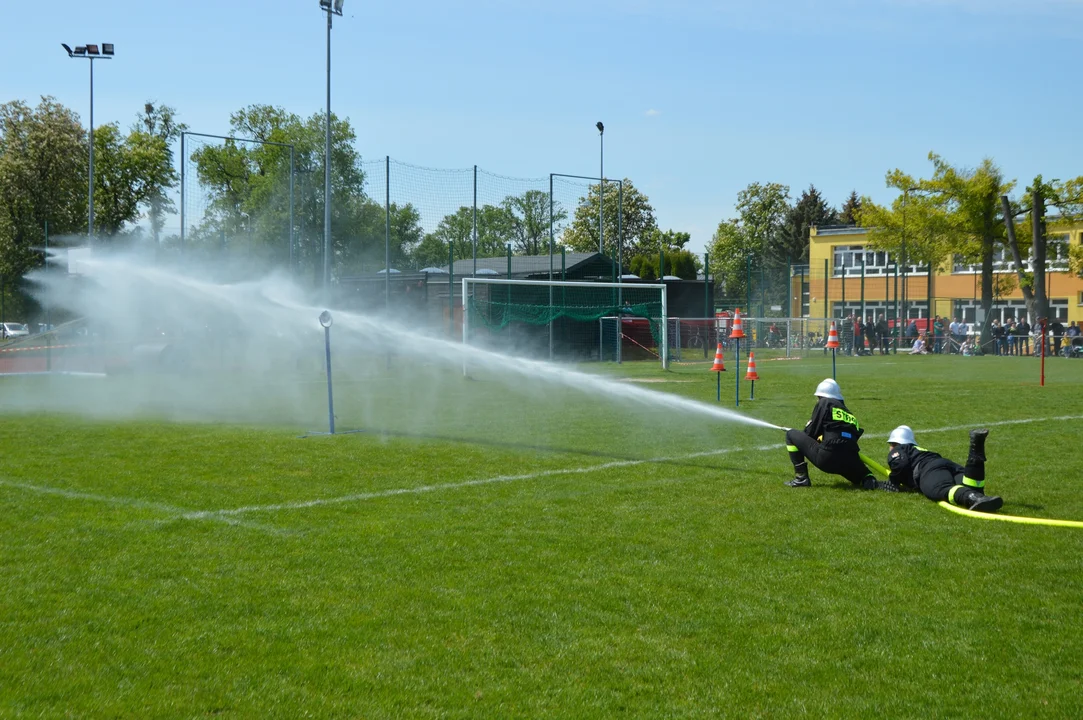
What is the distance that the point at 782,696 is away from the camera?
15.5 feet

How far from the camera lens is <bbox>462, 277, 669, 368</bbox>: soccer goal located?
121 feet

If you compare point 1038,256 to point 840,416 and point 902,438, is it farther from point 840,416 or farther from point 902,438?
point 840,416

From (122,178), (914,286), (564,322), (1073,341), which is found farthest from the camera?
(914,286)

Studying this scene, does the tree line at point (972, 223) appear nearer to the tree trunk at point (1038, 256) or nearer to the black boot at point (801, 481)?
the tree trunk at point (1038, 256)

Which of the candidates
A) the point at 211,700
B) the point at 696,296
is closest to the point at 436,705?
the point at 211,700

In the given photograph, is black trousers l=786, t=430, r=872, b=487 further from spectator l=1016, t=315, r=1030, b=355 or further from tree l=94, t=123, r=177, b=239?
tree l=94, t=123, r=177, b=239

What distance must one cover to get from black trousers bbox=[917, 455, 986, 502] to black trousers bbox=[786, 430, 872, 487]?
0.66m

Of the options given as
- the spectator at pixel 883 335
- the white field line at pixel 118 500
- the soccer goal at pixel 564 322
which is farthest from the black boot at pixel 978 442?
the spectator at pixel 883 335

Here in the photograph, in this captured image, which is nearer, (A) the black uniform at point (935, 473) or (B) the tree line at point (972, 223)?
(A) the black uniform at point (935, 473)

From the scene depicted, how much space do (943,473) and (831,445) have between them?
3.67 ft

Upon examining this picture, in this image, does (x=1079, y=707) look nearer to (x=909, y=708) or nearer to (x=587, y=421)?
(x=909, y=708)

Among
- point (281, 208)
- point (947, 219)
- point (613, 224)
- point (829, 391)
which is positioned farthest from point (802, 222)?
point (829, 391)

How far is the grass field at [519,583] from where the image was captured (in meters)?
4.80

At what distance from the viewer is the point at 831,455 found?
1003 centimetres
